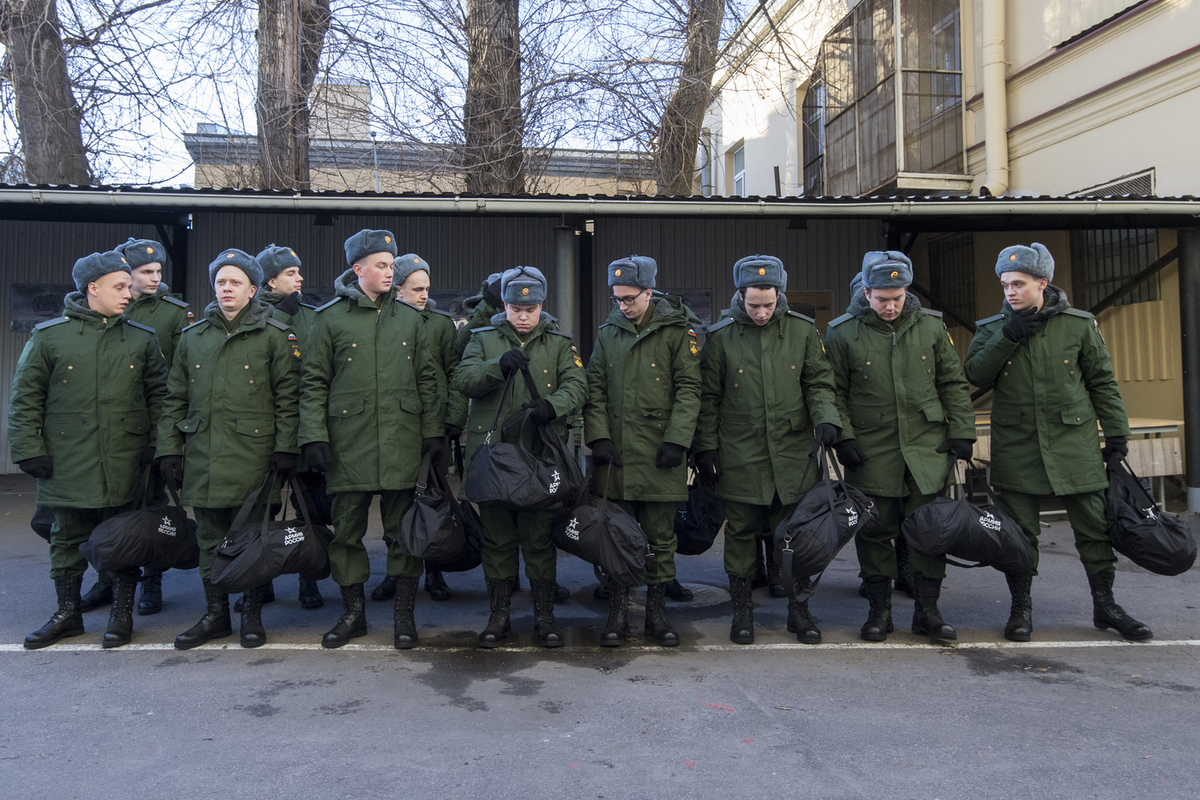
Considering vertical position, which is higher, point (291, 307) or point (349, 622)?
point (291, 307)

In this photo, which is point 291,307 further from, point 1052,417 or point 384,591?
point 1052,417

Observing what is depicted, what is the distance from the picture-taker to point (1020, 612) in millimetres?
4453

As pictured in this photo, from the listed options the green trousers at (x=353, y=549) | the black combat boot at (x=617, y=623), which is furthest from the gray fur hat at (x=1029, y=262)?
the green trousers at (x=353, y=549)

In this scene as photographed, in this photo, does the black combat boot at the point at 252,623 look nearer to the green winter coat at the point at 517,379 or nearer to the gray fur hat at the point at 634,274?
the green winter coat at the point at 517,379

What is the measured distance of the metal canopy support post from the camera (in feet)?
25.6

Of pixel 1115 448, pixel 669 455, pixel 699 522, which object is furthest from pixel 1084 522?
pixel 669 455

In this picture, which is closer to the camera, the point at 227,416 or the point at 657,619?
the point at 227,416

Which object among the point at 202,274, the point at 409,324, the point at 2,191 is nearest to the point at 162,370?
the point at 409,324

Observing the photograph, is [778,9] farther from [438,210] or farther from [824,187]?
[438,210]

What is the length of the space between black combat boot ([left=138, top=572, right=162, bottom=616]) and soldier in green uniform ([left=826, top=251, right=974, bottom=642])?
13.2 ft

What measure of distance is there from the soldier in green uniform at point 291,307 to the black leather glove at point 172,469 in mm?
637

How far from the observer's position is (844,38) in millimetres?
12234

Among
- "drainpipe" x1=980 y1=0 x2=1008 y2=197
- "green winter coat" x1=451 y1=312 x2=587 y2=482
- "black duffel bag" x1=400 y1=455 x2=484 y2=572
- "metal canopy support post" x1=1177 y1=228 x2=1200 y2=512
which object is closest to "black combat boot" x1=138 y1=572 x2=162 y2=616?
"black duffel bag" x1=400 y1=455 x2=484 y2=572

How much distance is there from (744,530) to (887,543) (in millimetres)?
739
